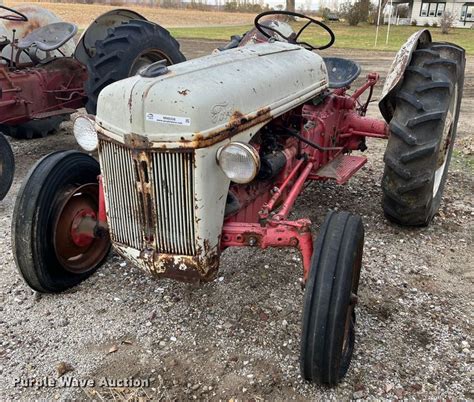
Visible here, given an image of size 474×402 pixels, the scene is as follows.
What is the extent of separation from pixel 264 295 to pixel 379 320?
28.2 inches

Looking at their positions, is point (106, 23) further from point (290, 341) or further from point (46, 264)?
point (290, 341)

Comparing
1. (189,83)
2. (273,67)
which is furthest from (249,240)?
(273,67)

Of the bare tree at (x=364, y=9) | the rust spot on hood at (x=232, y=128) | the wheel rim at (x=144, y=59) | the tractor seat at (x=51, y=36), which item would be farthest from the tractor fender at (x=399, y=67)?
the bare tree at (x=364, y=9)

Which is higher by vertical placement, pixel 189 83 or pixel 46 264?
pixel 189 83

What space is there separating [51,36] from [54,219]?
12.2ft

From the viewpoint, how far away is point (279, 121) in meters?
3.05

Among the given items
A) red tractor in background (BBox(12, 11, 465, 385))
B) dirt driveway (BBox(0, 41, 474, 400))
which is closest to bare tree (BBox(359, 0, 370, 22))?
red tractor in background (BBox(12, 11, 465, 385))

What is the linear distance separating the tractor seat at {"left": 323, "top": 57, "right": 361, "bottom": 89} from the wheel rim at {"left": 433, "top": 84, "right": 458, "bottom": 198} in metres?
0.84

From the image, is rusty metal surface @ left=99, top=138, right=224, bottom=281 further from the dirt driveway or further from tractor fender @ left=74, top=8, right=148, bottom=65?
tractor fender @ left=74, top=8, right=148, bottom=65

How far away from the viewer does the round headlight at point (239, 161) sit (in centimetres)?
221

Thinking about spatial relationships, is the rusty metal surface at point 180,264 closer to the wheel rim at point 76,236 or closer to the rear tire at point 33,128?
the wheel rim at point 76,236

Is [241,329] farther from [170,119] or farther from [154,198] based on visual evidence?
[170,119]

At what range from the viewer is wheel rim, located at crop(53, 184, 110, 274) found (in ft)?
9.66

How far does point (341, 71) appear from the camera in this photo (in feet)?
15.0
